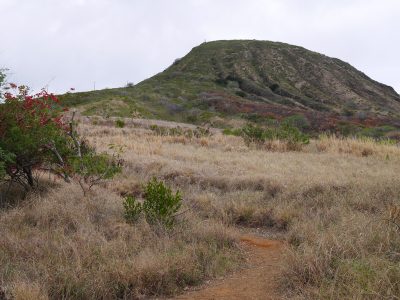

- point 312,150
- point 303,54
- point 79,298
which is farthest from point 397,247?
point 303,54

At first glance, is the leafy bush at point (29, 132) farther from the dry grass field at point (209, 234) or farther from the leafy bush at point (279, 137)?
the leafy bush at point (279, 137)

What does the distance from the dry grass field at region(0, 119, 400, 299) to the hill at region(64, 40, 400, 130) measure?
77.2 feet

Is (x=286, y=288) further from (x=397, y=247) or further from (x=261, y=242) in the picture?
(x=261, y=242)

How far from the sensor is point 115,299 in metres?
4.98

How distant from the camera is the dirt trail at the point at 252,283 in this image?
197 inches

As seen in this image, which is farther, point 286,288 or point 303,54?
point 303,54

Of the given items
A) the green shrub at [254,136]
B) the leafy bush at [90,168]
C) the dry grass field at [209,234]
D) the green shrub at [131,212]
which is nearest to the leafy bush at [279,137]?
the green shrub at [254,136]

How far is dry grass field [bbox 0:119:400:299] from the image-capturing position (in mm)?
4840

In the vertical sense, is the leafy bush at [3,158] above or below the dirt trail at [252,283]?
above

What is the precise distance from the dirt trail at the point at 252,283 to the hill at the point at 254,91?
26.8 metres

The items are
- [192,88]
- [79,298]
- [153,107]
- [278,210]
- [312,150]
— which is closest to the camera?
[79,298]

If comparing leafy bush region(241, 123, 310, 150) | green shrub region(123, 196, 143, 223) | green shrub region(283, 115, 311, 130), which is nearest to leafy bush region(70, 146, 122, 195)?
green shrub region(123, 196, 143, 223)

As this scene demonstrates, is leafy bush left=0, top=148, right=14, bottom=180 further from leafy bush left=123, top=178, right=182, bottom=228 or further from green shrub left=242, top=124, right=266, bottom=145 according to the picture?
green shrub left=242, top=124, right=266, bottom=145

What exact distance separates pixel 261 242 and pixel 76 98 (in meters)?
37.3
